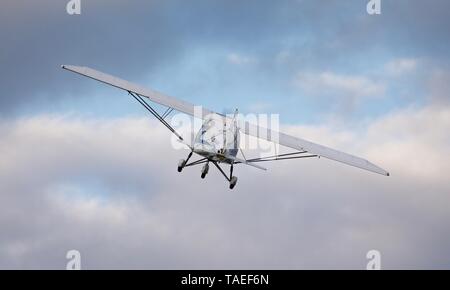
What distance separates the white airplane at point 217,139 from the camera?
56250mm

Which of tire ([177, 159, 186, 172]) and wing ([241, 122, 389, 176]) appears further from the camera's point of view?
wing ([241, 122, 389, 176])

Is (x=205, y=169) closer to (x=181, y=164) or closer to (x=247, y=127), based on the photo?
(x=181, y=164)

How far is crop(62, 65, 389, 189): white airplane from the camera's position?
2215 inches

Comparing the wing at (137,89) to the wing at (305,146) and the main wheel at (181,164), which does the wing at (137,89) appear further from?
the main wheel at (181,164)

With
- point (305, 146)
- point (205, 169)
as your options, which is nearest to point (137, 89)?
point (205, 169)

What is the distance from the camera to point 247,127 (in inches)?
2425

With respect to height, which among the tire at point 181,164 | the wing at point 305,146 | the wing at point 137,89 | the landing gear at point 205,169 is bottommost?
the landing gear at point 205,169

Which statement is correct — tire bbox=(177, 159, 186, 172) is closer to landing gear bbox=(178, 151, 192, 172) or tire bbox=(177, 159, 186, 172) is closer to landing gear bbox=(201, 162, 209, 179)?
landing gear bbox=(178, 151, 192, 172)

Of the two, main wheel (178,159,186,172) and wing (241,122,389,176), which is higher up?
wing (241,122,389,176)

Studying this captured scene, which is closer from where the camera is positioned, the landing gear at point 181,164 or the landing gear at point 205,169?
the landing gear at point 205,169

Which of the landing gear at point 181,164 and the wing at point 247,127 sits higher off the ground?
the wing at point 247,127
